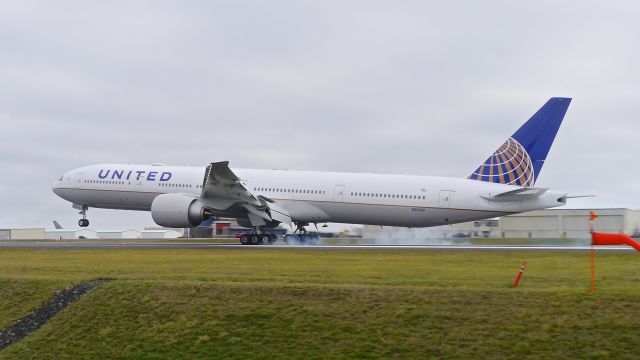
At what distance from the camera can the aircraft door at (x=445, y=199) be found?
4438cm

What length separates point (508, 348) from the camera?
16.6 m

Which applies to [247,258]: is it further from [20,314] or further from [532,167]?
[532,167]

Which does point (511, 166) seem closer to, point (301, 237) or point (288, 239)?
point (301, 237)

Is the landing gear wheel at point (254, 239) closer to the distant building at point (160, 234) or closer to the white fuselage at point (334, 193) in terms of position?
the white fuselage at point (334, 193)

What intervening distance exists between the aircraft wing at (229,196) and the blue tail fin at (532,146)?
48.4 feet

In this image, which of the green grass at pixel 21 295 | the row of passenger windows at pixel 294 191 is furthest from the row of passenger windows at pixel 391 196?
the green grass at pixel 21 295

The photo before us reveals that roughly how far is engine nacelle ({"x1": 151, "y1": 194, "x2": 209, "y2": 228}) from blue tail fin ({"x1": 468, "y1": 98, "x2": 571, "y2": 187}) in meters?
18.6

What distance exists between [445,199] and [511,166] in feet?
14.7

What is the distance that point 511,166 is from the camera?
4447cm

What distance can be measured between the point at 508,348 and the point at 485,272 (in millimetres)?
7914

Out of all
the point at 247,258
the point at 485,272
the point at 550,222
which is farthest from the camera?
the point at 550,222

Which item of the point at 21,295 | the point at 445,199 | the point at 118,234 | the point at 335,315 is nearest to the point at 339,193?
the point at 445,199

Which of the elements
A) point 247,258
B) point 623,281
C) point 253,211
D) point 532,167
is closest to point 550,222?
point 532,167

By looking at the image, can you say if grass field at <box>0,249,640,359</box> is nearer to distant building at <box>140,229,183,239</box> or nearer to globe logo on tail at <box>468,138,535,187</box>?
globe logo on tail at <box>468,138,535,187</box>
